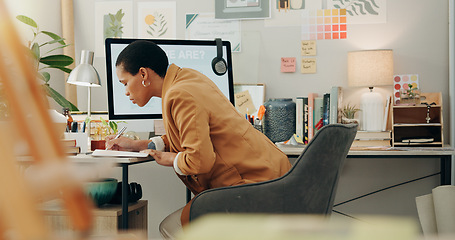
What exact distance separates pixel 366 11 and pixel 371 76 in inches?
18.6

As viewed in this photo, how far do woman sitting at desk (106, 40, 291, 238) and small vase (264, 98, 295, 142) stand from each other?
788mm

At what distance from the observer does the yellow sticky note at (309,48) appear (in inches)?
106

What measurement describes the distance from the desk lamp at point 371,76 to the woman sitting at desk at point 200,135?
3.23 ft

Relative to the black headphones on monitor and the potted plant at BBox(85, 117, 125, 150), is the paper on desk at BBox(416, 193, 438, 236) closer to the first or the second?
the black headphones on monitor

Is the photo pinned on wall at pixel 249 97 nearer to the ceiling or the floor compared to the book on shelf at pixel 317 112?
nearer to the ceiling

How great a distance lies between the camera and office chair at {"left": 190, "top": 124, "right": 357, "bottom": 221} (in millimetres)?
1304

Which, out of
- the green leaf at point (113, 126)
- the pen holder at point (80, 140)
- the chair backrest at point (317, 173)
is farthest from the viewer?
the green leaf at point (113, 126)

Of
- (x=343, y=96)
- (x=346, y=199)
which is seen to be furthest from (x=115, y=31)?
(x=346, y=199)

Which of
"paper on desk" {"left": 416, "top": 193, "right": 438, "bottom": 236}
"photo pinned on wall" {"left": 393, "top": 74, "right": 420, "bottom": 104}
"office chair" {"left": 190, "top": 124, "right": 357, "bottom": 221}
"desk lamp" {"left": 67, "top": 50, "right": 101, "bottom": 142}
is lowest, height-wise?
"paper on desk" {"left": 416, "top": 193, "right": 438, "bottom": 236}

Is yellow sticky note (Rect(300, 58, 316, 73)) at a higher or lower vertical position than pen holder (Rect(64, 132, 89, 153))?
higher

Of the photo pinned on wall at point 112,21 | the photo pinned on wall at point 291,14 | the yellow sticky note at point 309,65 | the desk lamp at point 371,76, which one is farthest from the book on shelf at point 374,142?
the photo pinned on wall at point 112,21

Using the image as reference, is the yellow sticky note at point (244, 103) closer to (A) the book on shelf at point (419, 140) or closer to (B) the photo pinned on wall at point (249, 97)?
(B) the photo pinned on wall at point (249, 97)

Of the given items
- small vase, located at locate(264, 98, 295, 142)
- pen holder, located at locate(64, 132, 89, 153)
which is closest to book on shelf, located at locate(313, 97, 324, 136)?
small vase, located at locate(264, 98, 295, 142)

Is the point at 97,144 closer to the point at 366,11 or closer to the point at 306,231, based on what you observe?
the point at 366,11
